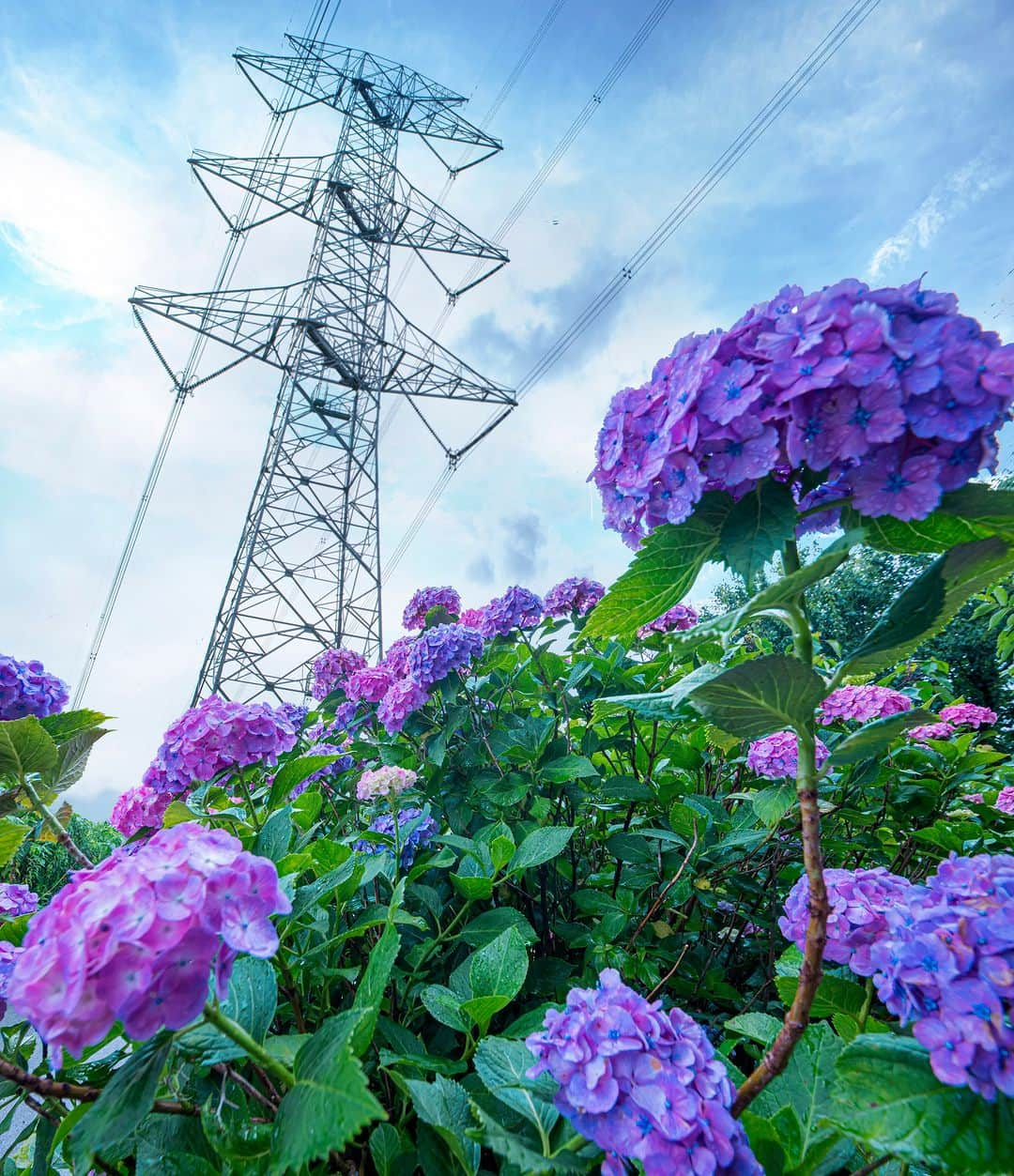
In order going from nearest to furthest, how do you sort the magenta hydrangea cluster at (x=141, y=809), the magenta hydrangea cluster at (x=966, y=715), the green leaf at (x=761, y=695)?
1. the green leaf at (x=761, y=695)
2. the magenta hydrangea cluster at (x=141, y=809)
3. the magenta hydrangea cluster at (x=966, y=715)

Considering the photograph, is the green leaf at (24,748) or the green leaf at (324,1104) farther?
the green leaf at (24,748)

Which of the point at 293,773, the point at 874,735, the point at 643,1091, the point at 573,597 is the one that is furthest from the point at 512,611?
the point at 643,1091

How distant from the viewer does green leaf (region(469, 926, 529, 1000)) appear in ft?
2.74

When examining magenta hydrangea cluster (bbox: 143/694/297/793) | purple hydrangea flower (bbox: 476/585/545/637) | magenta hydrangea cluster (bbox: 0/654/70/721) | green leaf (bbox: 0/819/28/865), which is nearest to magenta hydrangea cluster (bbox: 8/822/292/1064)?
green leaf (bbox: 0/819/28/865)

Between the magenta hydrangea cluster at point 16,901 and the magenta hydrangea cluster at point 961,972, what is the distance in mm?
1508

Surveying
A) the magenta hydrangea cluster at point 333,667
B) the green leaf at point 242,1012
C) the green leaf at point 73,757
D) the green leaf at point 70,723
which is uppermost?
the magenta hydrangea cluster at point 333,667

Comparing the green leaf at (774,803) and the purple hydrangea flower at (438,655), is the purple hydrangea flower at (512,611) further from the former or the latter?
the green leaf at (774,803)

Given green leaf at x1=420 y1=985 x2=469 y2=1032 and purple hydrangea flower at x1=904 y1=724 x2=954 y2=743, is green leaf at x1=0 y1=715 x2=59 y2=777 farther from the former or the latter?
purple hydrangea flower at x1=904 y1=724 x2=954 y2=743

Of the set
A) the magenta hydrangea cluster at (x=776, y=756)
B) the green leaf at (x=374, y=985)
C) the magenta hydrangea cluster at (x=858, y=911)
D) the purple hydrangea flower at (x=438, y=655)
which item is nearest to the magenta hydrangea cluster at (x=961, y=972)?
the magenta hydrangea cluster at (x=858, y=911)

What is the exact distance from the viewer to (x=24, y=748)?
0.98 meters

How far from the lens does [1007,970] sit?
1.81 ft

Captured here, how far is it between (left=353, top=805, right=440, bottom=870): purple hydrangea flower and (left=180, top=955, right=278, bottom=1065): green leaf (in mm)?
544

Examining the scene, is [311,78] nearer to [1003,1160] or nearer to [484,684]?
[484,684]

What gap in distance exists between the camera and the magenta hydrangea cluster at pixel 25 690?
144cm
